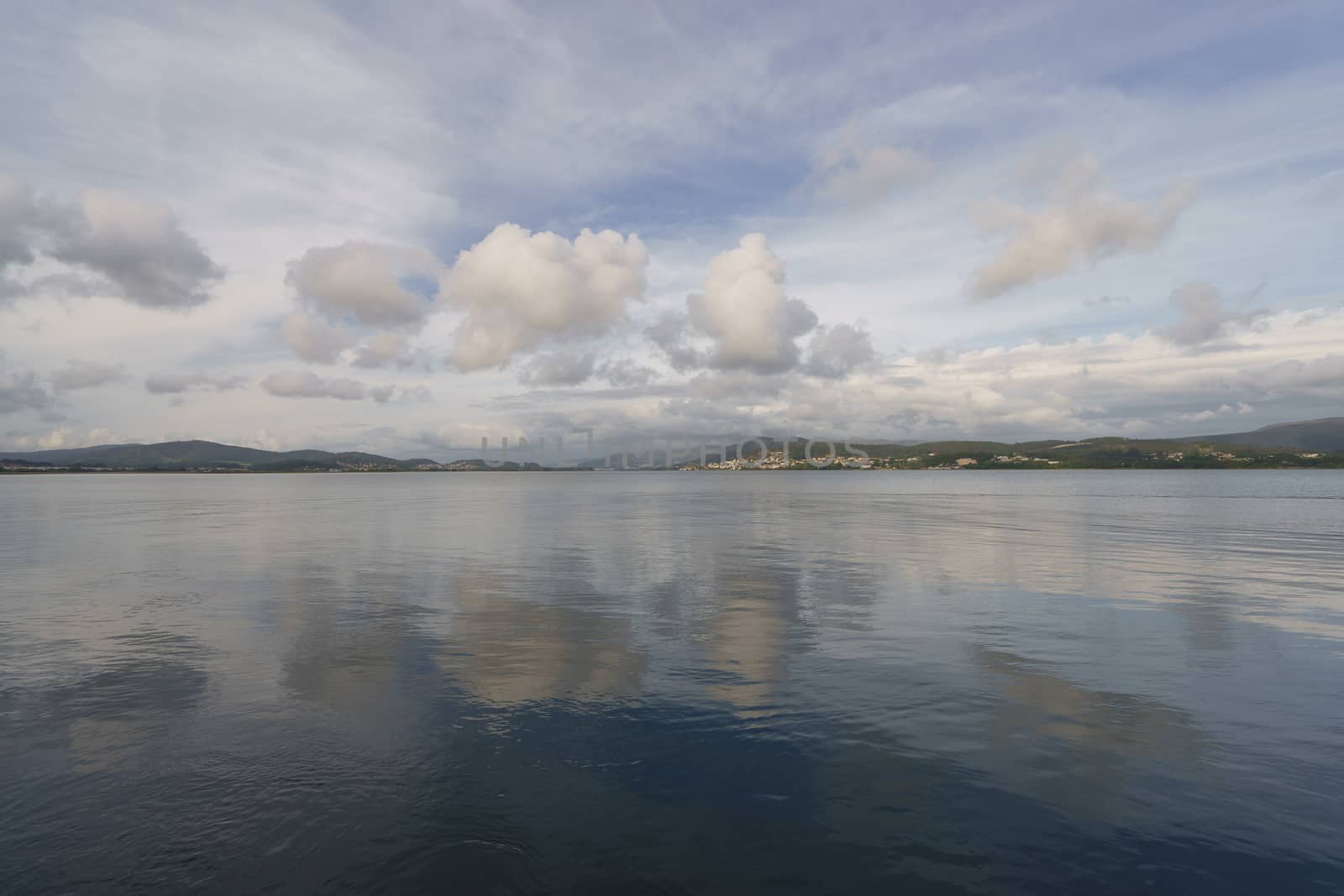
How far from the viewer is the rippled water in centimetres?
1102

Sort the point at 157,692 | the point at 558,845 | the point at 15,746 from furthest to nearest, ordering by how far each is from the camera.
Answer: the point at 157,692
the point at 15,746
the point at 558,845

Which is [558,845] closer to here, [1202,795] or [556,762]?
[556,762]

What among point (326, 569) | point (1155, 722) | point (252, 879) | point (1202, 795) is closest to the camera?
point (252, 879)

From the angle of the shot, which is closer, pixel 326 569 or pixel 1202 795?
pixel 1202 795

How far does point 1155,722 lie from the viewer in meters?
16.4

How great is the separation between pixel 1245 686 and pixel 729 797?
1553 centimetres

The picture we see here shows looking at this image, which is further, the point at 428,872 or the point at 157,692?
the point at 157,692

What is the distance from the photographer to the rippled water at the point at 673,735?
1102 centimetres

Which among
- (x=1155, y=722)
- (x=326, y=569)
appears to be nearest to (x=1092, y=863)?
(x=1155, y=722)

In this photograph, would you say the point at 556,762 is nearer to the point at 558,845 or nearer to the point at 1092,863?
the point at 558,845

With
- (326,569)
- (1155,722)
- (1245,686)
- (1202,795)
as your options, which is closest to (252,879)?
(1202,795)

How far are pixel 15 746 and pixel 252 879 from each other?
348 inches

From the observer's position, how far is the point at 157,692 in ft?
60.0

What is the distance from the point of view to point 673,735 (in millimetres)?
15734
